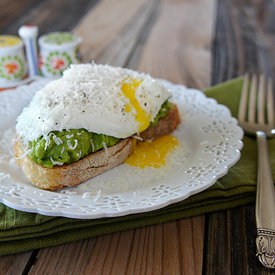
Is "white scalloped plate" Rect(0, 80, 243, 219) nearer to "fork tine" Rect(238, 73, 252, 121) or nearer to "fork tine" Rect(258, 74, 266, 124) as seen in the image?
"fork tine" Rect(238, 73, 252, 121)

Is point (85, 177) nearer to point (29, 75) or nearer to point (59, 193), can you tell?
point (59, 193)

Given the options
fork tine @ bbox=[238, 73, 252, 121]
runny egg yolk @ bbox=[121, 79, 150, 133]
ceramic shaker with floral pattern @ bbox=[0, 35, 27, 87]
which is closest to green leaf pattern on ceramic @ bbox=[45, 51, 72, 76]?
ceramic shaker with floral pattern @ bbox=[0, 35, 27, 87]

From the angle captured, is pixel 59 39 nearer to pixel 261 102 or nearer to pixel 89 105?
pixel 89 105

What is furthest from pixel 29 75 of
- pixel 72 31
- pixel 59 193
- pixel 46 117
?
pixel 59 193

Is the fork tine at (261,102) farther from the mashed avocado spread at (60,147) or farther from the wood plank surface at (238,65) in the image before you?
the mashed avocado spread at (60,147)

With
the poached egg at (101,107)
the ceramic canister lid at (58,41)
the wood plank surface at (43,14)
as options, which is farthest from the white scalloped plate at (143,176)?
the wood plank surface at (43,14)

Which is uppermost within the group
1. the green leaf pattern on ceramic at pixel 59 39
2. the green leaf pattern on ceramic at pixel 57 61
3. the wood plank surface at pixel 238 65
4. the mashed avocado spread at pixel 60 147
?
the mashed avocado spread at pixel 60 147

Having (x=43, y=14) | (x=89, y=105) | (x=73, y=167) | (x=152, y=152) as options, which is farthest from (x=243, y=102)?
(x=43, y=14)
